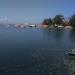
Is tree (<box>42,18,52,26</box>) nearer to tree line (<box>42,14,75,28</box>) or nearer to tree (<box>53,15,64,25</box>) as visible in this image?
tree line (<box>42,14,75,28</box>)

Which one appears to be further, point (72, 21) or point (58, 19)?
point (58, 19)

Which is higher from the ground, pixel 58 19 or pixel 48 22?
pixel 58 19

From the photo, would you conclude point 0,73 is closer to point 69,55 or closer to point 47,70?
point 47,70

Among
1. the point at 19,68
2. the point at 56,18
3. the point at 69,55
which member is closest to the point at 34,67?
the point at 19,68

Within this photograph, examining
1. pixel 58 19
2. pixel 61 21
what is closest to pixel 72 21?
pixel 61 21

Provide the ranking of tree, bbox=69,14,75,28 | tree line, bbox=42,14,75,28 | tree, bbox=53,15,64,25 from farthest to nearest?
tree, bbox=53,15,64,25, tree line, bbox=42,14,75,28, tree, bbox=69,14,75,28

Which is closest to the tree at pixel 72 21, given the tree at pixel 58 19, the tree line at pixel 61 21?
the tree line at pixel 61 21

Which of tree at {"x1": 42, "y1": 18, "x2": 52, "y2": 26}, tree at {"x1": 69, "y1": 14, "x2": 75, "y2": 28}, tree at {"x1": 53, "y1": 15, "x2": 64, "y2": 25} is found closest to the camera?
tree at {"x1": 69, "y1": 14, "x2": 75, "y2": 28}

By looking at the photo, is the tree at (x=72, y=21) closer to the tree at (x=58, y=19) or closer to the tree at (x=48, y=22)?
the tree at (x=58, y=19)

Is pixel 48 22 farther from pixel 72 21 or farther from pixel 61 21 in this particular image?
pixel 72 21

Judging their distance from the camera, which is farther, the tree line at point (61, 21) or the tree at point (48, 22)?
the tree at point (48, 22)

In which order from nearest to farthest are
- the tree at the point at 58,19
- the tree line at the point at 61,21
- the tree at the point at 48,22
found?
the tree line at the point at 61,21, the tree at the point at 58,19, the tree at the point at 48,22

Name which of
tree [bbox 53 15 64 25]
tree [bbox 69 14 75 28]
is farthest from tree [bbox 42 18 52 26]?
tree [bbox 69 14 75 28]

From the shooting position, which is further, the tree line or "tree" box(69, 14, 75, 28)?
the tree line
